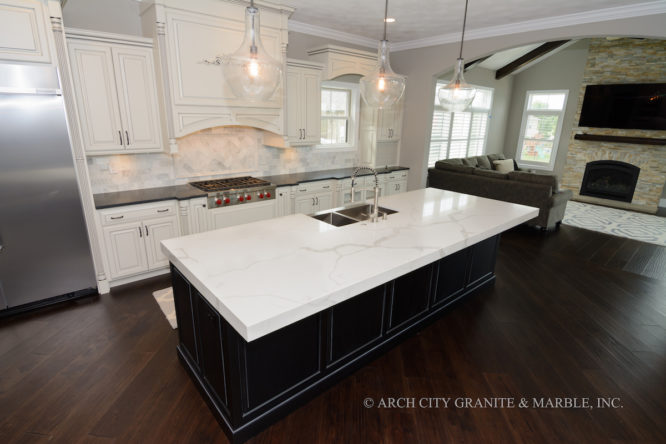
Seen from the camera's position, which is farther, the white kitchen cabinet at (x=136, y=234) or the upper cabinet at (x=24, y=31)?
the white kitchen cabinet at (x=136, y=234)

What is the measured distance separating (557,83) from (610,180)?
2.59 metres

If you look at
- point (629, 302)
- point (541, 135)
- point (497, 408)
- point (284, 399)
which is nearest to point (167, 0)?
point (284, 399)

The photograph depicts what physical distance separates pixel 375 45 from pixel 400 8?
1.68 metres

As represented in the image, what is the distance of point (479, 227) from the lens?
8.73ft

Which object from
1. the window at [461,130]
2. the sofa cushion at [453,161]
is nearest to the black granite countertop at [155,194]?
the sofa cushion at [453,161]

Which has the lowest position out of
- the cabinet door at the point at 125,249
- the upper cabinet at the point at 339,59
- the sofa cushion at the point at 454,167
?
the cabinet door at the point at 125,249

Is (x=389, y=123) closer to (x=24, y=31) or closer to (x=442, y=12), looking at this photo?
(x=442, y=12)

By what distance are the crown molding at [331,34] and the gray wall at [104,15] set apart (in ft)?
6.00

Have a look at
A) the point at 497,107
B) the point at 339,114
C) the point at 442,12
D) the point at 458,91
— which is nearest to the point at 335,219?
the point at 458,91

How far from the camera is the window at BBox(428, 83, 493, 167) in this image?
24.4 ft

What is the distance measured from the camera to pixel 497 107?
350 inches

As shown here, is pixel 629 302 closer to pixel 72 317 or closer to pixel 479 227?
pixel 479 227

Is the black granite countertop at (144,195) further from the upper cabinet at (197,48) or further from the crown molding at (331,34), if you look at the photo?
the crown molding at (331,34)

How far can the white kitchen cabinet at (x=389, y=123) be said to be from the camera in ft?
18.1
